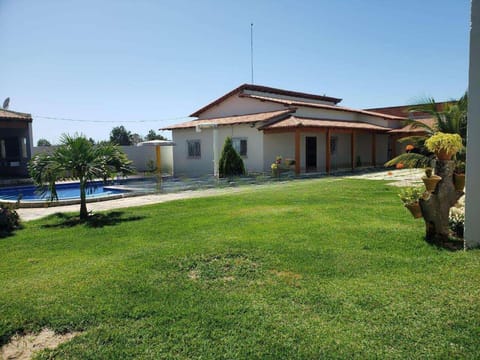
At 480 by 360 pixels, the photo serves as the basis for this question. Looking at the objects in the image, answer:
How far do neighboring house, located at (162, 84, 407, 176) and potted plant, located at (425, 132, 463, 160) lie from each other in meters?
14.7

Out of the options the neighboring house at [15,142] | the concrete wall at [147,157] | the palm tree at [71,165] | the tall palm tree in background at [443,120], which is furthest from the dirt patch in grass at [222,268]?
the concrete wall at [147,157]

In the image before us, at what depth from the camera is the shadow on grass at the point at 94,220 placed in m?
9.01

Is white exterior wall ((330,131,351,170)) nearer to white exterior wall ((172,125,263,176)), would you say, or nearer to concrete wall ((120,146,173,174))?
white exterior wall ((172,125,263,176))

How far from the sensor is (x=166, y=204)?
38.3 feet

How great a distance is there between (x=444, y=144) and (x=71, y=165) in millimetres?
8714

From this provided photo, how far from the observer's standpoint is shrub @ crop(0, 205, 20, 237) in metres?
8.76

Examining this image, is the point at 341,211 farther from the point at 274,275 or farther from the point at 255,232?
the point at 274,275

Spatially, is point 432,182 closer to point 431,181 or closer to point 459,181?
point 431,181

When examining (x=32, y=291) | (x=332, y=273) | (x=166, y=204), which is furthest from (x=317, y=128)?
(x=32, y=291)

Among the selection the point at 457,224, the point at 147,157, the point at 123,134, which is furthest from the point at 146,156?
the point at 123,134

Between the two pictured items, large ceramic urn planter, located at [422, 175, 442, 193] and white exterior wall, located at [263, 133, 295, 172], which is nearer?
large ceramic urn planter, located at [422, 175, 442, 193]

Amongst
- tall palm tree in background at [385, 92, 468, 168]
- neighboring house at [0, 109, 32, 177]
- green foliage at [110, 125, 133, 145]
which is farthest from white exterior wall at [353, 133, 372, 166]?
green foliage at [110, 125, 133, 145]

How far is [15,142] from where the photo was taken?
85.3 feet

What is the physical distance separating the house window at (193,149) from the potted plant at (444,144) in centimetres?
2175
